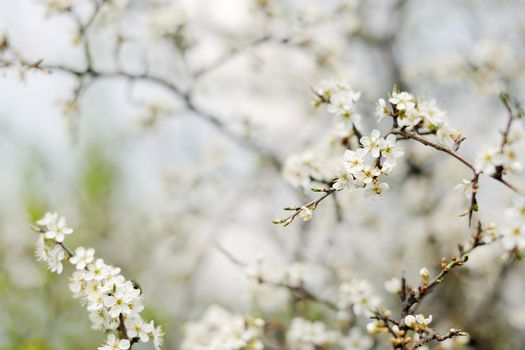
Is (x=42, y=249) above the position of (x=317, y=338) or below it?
below

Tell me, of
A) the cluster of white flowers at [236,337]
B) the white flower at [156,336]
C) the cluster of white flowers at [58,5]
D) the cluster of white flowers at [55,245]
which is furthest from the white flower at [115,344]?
the cluster of white flowers at [58,5]

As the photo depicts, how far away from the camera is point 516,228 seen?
193 centimetres

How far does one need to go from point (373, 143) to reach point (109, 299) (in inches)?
48.5

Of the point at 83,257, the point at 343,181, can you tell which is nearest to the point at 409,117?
the point at 343,181

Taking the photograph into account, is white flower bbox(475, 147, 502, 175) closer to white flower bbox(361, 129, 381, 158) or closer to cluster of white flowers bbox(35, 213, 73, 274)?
white flower bbox(361, 129, 381, 158)

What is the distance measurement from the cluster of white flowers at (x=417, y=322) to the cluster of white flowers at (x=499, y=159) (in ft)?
2.11

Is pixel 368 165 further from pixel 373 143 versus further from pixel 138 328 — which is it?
pixel 138 328

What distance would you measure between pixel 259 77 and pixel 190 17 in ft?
12.6

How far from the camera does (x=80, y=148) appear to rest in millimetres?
9578

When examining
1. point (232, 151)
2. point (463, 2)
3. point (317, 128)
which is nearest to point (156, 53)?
point (232, 151)

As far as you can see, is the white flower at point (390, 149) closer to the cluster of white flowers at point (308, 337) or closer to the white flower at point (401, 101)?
the white flower at point (401, 101)

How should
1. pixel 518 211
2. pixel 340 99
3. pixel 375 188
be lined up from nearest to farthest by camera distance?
pixel 518 211 < pixel 375 188 < pixel 340 99

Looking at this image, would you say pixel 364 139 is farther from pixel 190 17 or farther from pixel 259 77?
pixel 259 77

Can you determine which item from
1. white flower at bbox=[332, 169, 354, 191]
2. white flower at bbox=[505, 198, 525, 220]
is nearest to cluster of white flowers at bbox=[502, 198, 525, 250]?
white flower at bbox=[505, 198, 525, 220]
